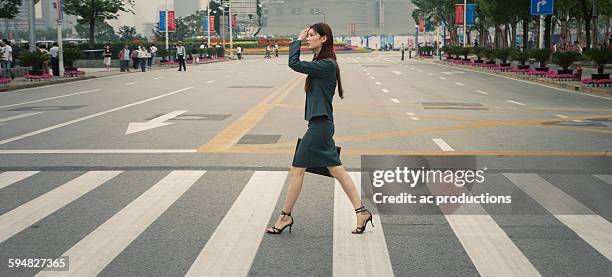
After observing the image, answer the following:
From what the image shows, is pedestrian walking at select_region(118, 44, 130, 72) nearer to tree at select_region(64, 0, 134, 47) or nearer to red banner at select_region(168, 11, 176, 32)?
tree at select_region(64, 0, 134, 47)

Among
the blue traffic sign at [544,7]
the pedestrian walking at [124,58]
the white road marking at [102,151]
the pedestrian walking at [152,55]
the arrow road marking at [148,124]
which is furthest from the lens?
the pedestrian walking at [152,55]

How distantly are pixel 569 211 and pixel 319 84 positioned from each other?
288 cm

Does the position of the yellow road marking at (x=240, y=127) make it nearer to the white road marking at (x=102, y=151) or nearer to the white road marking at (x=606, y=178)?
the white road marking at (x=102, y=151)

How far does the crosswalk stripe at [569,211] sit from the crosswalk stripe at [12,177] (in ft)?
19.5

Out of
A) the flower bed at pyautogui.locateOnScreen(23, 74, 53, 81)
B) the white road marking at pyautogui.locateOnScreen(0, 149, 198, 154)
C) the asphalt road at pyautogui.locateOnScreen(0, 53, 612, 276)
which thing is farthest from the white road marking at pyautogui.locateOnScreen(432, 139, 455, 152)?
the flower bed at pyautogui.locateOnScreen(23, 74, 53, 81)

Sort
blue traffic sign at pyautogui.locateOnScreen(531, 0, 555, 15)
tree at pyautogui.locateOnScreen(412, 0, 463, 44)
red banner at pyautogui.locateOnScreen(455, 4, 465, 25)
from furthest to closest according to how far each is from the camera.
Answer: tree at pyautogui.locateOnScreen(412, 0, 463, 44)
red banner at pyautogui.locateOnScreen(455, 4, 465, 25)
blue traffic sign at pyautogui.locateOnScreen(531, 0, 555, 15)

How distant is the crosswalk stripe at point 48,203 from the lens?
23.5ft

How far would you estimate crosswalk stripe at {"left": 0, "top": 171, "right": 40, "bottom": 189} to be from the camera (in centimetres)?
941

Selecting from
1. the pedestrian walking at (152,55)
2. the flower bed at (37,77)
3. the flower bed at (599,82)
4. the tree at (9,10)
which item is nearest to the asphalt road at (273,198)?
the flower bed at (599,82)

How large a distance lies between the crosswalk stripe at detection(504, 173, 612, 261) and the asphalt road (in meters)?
0.02

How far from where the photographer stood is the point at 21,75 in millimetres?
40125

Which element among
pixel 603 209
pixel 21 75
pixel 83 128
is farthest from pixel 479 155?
pixel 21 75

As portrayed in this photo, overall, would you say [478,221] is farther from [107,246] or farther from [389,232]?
[107,246]

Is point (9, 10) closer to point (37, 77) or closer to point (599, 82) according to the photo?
point (37, 77)
